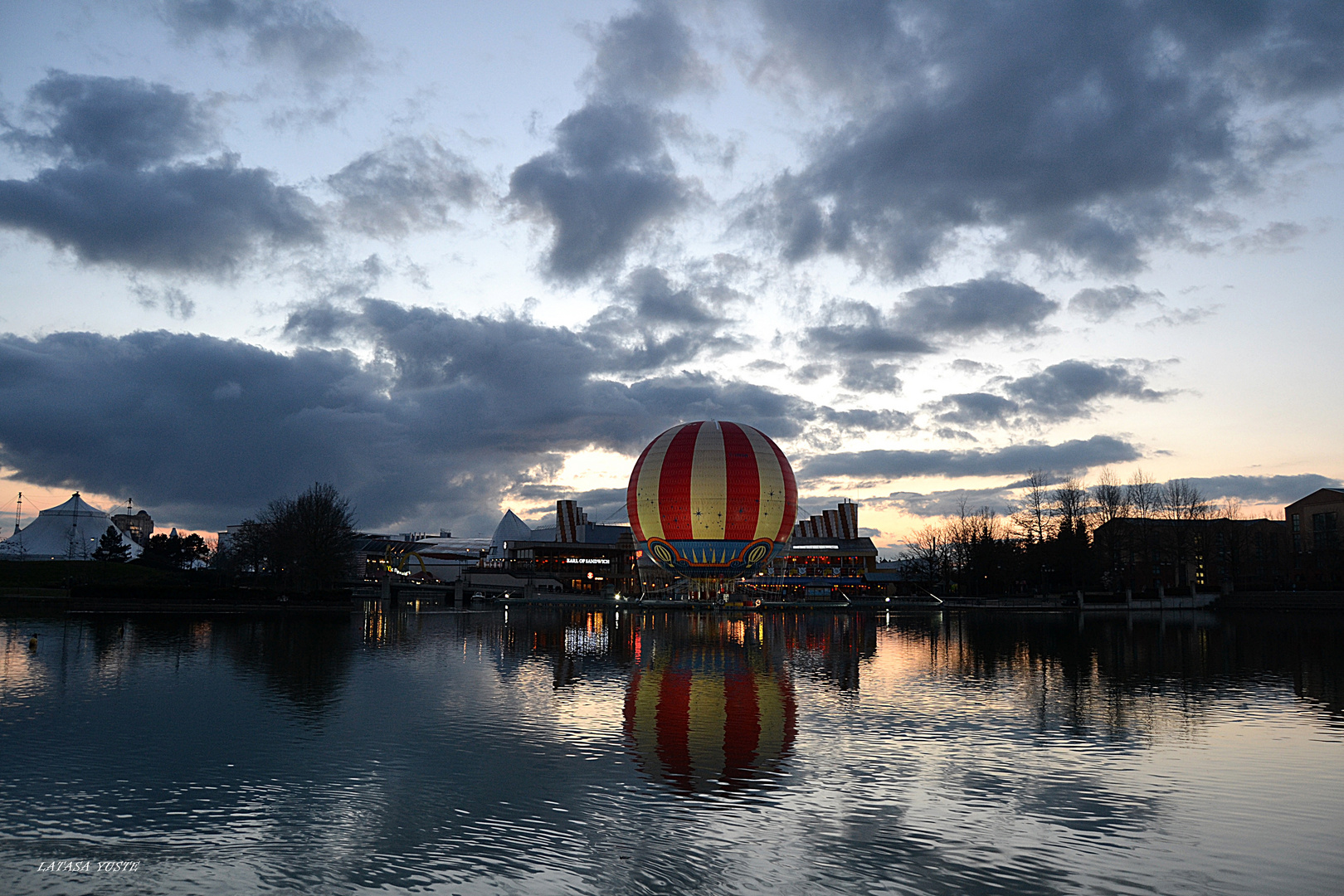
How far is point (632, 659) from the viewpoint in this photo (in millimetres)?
40094

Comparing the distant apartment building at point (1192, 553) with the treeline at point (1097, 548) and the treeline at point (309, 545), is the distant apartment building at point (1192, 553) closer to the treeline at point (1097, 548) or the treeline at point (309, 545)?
the treeline at point (1097, 548)

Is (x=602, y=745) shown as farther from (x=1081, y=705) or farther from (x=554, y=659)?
(x=554, y=659)

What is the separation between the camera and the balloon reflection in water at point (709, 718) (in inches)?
709

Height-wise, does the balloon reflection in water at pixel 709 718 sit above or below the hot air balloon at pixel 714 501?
below

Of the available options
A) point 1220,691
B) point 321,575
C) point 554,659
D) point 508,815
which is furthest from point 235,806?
point 321,575

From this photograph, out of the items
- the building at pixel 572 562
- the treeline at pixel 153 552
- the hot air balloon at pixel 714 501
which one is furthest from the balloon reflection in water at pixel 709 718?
the building at pixel 572 562

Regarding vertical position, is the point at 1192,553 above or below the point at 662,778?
above

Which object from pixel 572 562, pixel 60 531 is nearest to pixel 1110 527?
pixel 572 562

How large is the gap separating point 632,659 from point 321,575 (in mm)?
57779

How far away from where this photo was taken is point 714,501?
307ft

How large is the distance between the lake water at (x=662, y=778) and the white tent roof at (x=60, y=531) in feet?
454

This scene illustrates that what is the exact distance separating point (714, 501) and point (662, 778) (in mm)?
76653

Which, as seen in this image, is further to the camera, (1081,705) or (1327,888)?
(1081,705)

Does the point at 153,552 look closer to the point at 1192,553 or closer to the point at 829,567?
the point at 829,567
